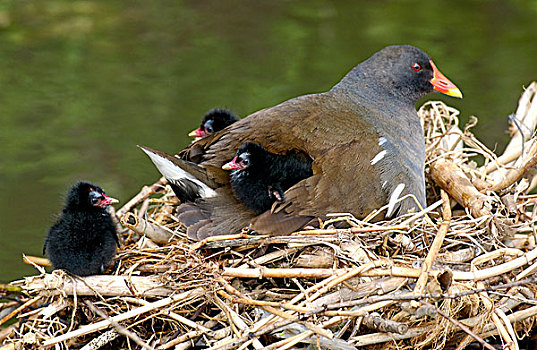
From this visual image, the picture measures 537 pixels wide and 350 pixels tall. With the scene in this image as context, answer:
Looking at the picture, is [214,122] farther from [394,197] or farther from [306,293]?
[306,293]

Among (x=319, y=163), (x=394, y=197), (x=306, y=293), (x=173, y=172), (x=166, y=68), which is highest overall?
(x=166, y=68)

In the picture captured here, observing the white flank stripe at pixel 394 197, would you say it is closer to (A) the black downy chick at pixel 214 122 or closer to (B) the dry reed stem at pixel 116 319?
(B) the dry reed stem at pixel 116 319

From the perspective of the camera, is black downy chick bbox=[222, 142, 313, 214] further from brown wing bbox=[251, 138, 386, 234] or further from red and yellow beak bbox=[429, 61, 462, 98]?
red and yellow beak bbox=[429, 61, 462, 98]

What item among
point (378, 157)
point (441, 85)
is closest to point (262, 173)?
point (378, 157)

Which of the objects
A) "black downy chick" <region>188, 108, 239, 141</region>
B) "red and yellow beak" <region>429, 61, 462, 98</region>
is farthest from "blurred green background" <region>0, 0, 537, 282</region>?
"red and yellow beak" <region>429, 61, 462, 98</region>

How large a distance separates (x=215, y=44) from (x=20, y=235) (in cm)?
383

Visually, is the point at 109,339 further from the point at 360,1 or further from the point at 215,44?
the point at 360,1

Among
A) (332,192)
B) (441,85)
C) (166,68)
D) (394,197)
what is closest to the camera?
(332,192)

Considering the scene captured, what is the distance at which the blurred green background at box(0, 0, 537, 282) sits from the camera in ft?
19.4

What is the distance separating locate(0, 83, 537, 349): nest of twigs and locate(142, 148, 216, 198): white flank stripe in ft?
0.79

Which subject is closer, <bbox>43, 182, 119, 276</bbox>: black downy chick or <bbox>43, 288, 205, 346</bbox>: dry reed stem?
<bbox>43, 288, 205, 346</bbox>: dry reed stem

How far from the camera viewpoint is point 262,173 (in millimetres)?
3229

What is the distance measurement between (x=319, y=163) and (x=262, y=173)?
246mm

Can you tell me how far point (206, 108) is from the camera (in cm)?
676
